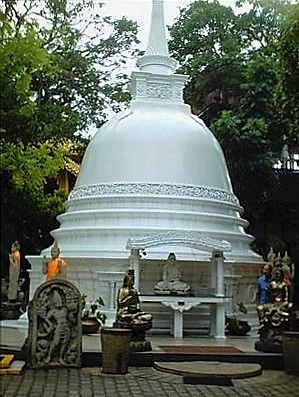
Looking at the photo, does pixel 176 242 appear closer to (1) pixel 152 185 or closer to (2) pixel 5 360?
(1) pixel 152 185

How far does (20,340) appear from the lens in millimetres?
10133

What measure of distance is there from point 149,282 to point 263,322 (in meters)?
3.57

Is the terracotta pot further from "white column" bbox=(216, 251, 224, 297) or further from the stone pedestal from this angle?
the stone pedestal

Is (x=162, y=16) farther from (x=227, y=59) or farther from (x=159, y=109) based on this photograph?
(x=227, y=59)

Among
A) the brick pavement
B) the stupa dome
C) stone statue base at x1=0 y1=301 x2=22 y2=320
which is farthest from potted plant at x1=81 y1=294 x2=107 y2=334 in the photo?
stone statue base at x1=0 y1=301 x2=22 y2=320

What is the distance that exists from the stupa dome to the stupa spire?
39cm

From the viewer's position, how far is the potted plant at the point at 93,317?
12.0 meters

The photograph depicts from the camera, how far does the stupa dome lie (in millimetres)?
14289

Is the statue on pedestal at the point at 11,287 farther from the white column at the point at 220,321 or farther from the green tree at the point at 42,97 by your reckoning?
the white column at the point at 220,321

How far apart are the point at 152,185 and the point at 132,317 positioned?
5176mm

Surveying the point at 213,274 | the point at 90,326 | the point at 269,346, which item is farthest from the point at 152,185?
the point at 269,346

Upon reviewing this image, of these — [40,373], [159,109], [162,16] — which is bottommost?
[40,373]

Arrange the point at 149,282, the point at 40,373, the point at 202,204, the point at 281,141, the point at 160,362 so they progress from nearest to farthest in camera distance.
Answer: the point at 40,373 → the point at 160,362 → the point at 149,282 → the point at 202,204 → the point at 281,141

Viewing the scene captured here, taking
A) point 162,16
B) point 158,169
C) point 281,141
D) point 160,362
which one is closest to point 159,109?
point 158,169
